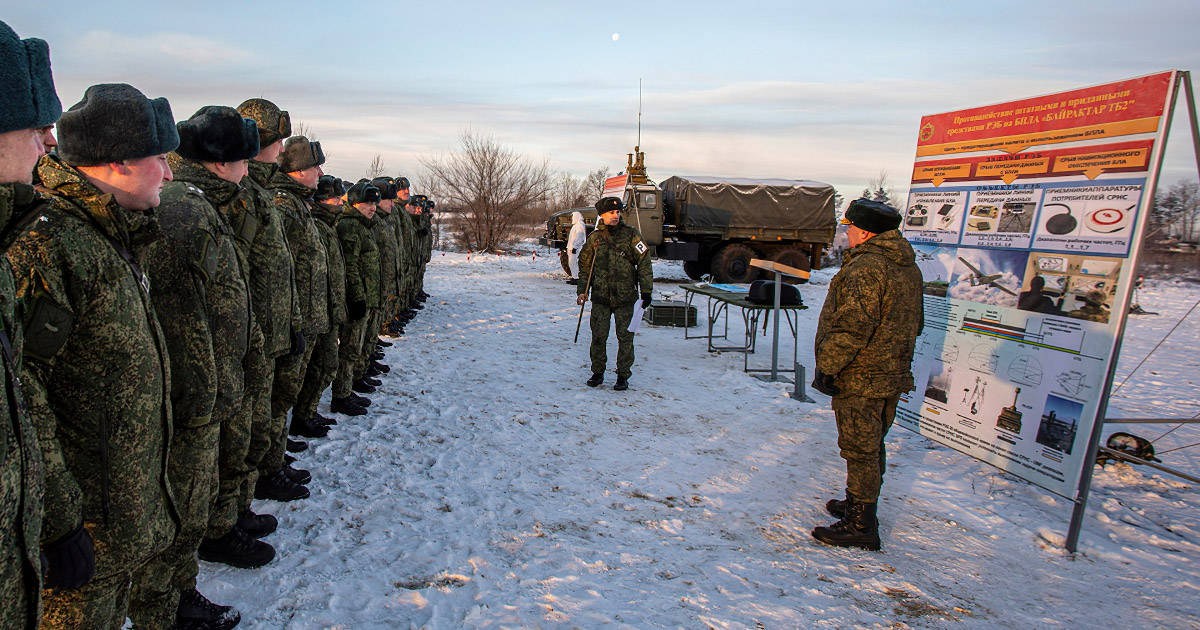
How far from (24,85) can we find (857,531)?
3.64 metres

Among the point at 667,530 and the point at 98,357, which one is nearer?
the point at 98,357

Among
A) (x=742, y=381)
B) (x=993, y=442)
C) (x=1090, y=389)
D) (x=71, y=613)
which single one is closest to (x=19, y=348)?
(x=71, y=613)

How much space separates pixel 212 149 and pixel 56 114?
129cm

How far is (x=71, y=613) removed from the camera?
1.50 m

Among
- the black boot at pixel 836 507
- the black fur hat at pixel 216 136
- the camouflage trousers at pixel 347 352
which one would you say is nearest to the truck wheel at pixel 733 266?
the camouflage trousers at pixel 347 352

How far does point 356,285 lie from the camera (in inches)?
188

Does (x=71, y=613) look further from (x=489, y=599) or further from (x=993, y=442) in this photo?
(x=993, y=442)

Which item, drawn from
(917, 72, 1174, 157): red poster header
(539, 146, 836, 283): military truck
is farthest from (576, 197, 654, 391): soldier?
(539, 146, 836, 283): military truck

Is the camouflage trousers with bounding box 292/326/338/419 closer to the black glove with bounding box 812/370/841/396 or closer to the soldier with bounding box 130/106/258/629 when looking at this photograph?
the soldier with bounding box 130/106/258/629

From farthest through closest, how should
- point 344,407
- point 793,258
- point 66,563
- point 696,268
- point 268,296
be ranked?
1. point 696,268
2. point 793,258
3. point 344,407
4. point 268,296
5. point 66,563

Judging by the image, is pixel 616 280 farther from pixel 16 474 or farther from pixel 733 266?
pixel 733 266

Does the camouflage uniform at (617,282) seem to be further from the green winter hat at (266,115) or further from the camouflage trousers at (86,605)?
the camouflage trousers at (86,605)

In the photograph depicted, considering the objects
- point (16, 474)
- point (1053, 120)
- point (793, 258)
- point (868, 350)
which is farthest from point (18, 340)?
point (793, 258)

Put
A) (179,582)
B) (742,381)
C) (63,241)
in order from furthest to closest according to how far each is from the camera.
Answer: (742,381) < (179,582) < (63,241)
